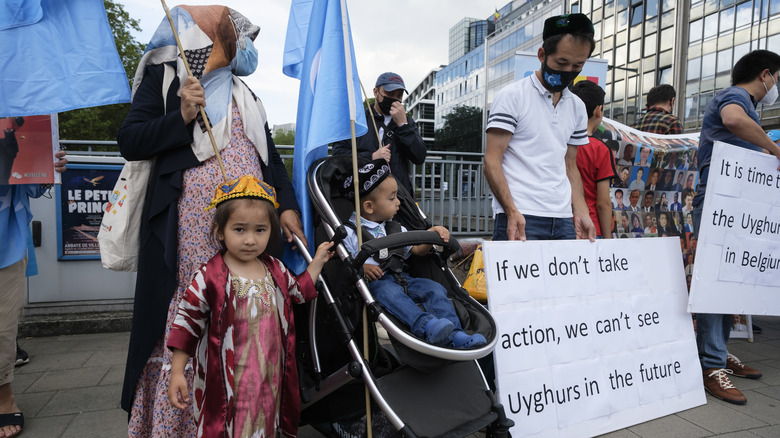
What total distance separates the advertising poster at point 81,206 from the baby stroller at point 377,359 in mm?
3258

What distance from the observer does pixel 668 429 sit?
9.14ft

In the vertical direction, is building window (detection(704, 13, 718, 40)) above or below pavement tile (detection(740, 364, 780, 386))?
above

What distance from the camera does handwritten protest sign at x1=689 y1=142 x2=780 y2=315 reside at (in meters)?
3.23

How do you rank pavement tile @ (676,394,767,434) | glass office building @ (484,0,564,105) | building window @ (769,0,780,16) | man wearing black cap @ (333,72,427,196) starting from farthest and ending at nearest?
glass office building @ (484,0,564,105)
building window @ (769,0,780,16)
man wearing black cap @ (333,72,427,196)
pavement tile @ (676,394,767,434)

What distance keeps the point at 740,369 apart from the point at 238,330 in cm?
392

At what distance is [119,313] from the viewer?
480 centimetres

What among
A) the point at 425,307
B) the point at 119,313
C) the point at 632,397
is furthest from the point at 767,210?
the point at 119,313

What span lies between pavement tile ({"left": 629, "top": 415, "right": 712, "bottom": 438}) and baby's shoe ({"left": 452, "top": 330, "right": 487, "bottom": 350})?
1556 millimetres

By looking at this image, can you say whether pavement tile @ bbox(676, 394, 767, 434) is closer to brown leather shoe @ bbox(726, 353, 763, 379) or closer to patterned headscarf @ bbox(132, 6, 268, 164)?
brown leather shoe @ bbox(726, 353, 763, 379)

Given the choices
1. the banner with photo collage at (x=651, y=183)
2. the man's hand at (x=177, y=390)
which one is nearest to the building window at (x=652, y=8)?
the banner with photo collage at (x=651, y=183)

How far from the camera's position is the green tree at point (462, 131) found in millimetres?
66000

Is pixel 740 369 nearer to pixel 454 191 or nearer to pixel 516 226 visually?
pixel 516 226

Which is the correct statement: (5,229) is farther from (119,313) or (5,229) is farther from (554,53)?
(554,53)

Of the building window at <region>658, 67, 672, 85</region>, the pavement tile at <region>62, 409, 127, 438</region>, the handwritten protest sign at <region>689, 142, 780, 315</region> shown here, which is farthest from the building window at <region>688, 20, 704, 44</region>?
the pavement tile at <region>62, 409, 127, 438</region>
